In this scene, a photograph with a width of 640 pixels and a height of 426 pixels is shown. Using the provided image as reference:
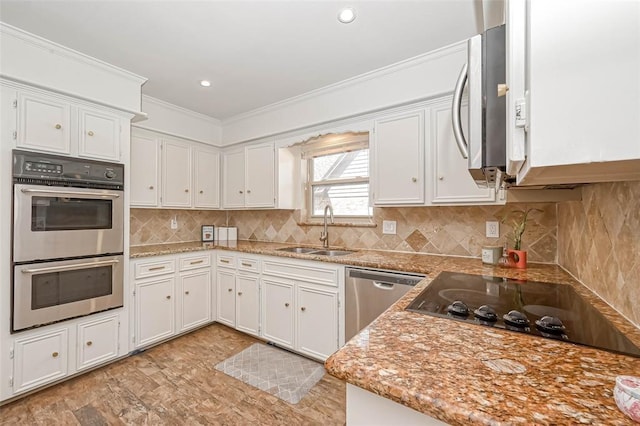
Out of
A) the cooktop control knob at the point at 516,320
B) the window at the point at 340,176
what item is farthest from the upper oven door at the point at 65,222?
the cooktop control knob at the point at 516,320

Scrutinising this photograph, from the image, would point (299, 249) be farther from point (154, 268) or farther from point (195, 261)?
point (154, 268)

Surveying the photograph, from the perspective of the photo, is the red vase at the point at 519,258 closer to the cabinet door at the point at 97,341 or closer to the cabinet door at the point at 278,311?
the cabinet door at the point at 278,311

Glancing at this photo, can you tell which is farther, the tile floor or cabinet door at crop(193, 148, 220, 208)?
cabinet door at crop(193, 148, 220, 208)

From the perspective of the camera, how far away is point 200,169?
11.5 feet

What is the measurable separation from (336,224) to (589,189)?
2.07 m

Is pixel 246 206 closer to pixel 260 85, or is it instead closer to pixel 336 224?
pixel 336 224

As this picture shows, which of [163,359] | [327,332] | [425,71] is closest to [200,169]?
[163,359]

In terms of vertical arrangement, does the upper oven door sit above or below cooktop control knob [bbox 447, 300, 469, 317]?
above

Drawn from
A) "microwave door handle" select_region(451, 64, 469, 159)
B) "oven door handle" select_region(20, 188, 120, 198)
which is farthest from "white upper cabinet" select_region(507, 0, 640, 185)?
"oven door handle" select_region(20, 188, 120, 198)

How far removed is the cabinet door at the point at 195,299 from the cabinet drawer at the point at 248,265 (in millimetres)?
473

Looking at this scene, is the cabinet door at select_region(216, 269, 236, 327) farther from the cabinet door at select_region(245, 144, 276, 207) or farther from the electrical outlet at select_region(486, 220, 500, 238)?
the electrical outlet at select_region(486, 220, 500, 238)

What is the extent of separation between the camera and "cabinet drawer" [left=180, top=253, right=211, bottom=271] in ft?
9.78

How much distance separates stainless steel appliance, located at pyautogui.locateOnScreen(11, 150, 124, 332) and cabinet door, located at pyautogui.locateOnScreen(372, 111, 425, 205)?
221 cm

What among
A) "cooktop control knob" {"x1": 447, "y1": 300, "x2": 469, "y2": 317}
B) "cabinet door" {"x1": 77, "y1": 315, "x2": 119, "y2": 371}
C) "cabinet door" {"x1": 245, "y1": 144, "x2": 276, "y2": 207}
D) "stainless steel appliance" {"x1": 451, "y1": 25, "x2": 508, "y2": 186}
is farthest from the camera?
"cabinet door" {"x1": 245, "y1": 144, "x2": 276, "y2": 207}
